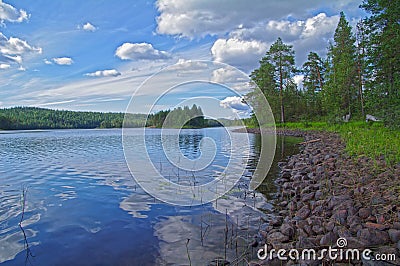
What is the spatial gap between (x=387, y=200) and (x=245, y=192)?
15.7 feet

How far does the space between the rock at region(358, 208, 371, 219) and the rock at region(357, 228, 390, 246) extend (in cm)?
92

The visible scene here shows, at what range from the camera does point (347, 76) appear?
29156 mm

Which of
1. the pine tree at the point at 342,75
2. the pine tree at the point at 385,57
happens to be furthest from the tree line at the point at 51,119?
the pine tree at the point at 385,57

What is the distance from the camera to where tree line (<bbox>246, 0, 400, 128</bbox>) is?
680 inches

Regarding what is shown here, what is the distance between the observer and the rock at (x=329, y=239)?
4.96m

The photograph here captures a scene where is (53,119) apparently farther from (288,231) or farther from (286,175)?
(288,231)

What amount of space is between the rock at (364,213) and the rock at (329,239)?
45.3 inches

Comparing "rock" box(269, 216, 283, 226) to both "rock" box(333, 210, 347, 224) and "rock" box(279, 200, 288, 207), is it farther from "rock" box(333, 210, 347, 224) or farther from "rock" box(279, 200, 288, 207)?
"rock" box(333, 210, 347, 224)

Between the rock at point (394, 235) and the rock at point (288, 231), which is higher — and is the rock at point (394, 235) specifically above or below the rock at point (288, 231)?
above

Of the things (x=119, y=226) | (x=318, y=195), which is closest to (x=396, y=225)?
(x=318, y=195)

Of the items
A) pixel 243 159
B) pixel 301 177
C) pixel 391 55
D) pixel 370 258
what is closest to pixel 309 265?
pixel 370 258

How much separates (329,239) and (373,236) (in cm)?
70

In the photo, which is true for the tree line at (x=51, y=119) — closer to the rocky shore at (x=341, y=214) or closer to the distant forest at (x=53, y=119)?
the distant forest at (x=53, y=119)

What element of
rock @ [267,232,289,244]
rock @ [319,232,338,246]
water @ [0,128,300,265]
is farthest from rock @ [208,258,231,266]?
rock @ [319,232,338,246]
